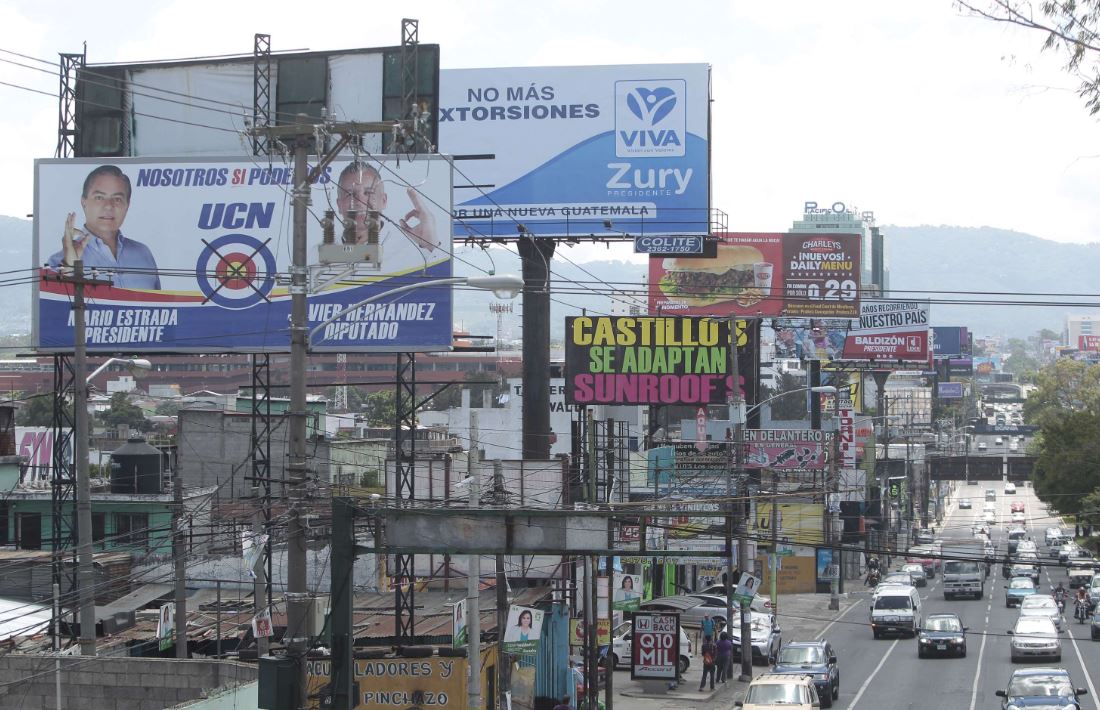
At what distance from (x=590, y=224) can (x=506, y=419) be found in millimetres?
39575

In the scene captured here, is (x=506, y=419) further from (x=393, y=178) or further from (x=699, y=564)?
Result: (x=393, y=178)

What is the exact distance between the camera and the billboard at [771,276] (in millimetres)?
106625

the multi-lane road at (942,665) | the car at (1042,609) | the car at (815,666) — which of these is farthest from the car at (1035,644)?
the car at (815,666)

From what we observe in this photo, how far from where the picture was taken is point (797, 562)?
72188 mm

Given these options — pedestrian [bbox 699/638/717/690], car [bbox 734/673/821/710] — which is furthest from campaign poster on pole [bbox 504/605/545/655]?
pedestrian [bbox 699/638/717/690]

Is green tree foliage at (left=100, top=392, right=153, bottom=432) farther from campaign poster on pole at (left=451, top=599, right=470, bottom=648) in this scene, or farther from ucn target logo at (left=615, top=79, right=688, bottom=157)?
campaign poster on pole at (left=451, top=599, right=470, bottom=648)

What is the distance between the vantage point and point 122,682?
24.0 m

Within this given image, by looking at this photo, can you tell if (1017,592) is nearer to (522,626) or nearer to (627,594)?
(627,594)

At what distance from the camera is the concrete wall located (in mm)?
23938

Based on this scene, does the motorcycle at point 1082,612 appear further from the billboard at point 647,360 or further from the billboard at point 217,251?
the billboard at point 217,251

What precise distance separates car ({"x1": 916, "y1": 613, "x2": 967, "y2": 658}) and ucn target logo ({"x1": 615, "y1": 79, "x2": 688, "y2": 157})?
18.1m

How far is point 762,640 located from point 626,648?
16.9 feet

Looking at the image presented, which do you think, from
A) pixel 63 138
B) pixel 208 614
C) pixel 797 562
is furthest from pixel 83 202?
pixel 797 562

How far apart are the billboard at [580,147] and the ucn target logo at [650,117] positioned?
35 millimetres
